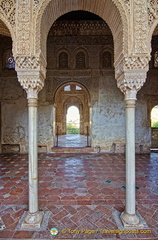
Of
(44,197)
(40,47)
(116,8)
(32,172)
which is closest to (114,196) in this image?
(44,197)

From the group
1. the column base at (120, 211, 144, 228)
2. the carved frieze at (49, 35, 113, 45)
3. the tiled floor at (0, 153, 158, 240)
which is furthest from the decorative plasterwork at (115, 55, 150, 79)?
the carved frieze at (49, 35, 113, 45)

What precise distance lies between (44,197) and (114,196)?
5.49 feet

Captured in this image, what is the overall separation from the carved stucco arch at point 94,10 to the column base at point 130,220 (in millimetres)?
2948

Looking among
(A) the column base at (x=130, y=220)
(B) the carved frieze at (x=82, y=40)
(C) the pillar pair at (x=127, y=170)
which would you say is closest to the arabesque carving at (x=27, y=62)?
(C) the pillar pair at (x=127, y=170)

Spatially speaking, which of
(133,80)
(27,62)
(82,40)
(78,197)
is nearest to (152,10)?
(133,80)

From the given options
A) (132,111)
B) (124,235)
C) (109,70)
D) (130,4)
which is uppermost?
(109,70)

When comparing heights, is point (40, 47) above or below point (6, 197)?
above

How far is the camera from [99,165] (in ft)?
18.7

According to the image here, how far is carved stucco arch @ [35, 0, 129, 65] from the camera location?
8.64ft

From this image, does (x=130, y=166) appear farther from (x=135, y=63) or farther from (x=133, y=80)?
(x=135, y=63)

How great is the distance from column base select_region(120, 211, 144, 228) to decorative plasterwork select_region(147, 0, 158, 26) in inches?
139

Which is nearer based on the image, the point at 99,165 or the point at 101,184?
the point at 101,184

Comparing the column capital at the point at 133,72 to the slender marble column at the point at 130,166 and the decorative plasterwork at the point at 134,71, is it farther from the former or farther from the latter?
the slender marble column at the point at 130,166

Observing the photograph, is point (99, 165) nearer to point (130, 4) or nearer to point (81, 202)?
point (81, 202)
